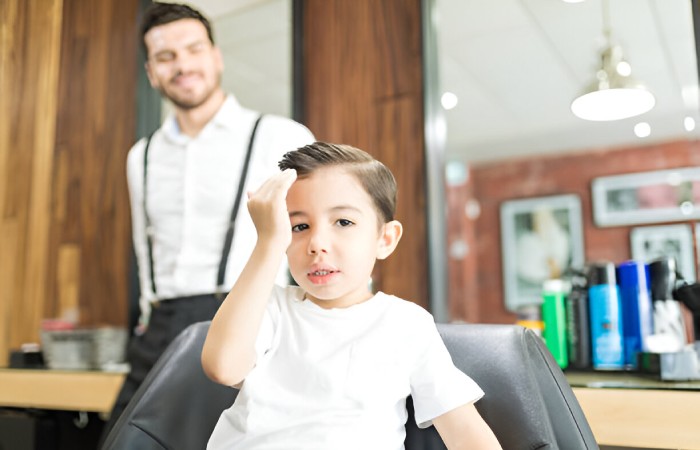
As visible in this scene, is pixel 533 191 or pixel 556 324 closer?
pixel 556 324

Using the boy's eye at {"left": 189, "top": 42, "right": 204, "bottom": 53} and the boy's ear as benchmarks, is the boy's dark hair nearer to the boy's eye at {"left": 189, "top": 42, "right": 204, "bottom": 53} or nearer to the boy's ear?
the boy's eye at {"left": 189, "top": 42, "right": 204, "bottom": 53}

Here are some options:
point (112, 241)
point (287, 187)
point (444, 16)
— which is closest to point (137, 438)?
point (287, 187)

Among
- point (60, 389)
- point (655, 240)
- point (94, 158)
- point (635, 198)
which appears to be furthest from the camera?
point (635, 198)

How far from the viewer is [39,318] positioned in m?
2.46

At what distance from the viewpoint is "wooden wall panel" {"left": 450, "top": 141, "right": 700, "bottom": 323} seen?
17.1 feet

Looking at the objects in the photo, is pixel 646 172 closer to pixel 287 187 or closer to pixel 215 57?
pixel 215 57

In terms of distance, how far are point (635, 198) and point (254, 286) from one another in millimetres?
5061

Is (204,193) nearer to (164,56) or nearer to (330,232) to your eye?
(164,56)

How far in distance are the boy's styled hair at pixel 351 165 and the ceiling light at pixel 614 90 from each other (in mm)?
1754

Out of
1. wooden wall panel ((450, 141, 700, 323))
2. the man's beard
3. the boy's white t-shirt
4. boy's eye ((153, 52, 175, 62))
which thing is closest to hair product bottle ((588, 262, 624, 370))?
the boy's white t-shirt

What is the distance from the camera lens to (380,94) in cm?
214

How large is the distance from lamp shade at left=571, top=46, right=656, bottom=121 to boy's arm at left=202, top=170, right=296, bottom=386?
193cm

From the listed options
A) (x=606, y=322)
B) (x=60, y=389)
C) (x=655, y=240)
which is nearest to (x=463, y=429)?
(x=606, y=322)

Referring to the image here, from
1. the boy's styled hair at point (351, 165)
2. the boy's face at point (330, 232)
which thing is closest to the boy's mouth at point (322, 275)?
the boy's face at point (330, 232)
